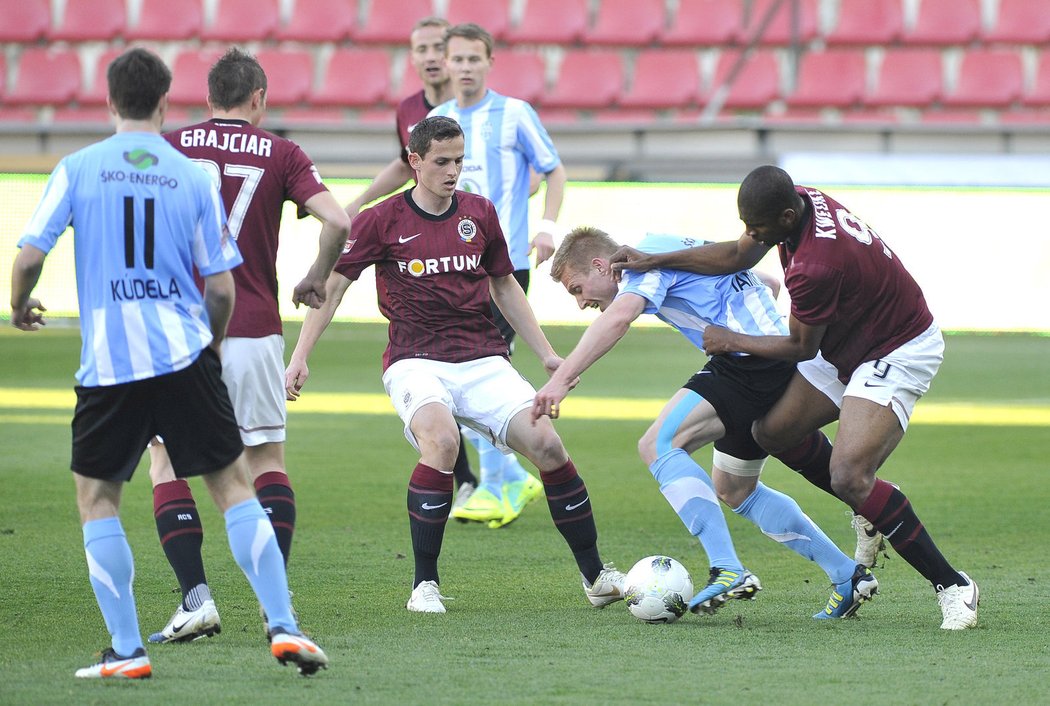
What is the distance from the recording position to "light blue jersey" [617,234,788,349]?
18.2ft

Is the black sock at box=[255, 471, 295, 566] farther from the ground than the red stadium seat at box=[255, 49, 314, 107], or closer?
closer

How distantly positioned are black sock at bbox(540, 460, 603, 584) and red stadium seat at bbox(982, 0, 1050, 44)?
1635 cm

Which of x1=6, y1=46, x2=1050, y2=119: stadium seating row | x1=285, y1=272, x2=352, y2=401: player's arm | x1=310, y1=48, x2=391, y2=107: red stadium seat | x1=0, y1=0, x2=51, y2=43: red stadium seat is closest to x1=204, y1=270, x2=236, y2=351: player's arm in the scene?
x1=285, y1=272, x2=352, y2=401: player's arm

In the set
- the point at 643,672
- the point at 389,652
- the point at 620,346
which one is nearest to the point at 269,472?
the point at 389,652

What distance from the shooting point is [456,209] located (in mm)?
5875

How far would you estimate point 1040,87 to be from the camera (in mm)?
19250

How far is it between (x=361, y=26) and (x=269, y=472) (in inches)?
654

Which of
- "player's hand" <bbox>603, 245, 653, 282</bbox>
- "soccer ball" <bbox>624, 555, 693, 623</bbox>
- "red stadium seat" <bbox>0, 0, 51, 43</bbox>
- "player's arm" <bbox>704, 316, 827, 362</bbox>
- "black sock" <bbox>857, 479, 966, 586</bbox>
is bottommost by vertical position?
"soccer ball" <bbox>624, 555, 693, 623</bbox>

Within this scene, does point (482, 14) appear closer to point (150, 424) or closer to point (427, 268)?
point (427, 268)

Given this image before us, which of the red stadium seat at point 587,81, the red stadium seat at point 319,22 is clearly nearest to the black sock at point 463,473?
the red stadium seat at point 587,81

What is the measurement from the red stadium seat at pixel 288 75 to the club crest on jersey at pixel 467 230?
48.0 ft

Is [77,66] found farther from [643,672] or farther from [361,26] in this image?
[643,672]

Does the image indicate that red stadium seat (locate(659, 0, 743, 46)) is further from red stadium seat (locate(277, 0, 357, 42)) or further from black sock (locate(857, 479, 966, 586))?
black sock (locate(857, 479, 966, 586))

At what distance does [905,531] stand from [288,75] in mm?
16357
